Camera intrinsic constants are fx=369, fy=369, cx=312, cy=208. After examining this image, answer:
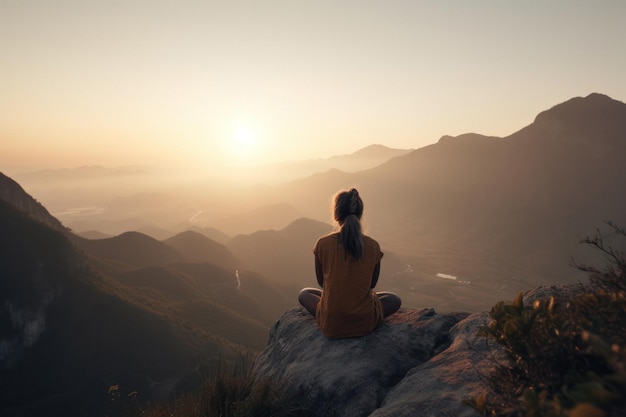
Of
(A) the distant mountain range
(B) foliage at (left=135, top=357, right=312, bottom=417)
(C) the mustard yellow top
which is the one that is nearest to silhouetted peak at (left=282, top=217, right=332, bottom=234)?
(A) the distant mountain range

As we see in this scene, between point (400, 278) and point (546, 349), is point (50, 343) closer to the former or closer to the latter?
point (546, 349)

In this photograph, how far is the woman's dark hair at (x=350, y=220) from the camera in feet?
17.8

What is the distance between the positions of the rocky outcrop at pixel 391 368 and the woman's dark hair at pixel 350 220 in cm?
158

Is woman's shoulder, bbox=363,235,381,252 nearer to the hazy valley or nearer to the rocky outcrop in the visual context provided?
the hazy valley

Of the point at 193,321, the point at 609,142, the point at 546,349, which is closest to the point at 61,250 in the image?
the point at 193,321

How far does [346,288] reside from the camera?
18.2ft

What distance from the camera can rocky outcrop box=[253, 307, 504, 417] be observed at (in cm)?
394

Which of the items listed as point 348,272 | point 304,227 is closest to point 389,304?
point 348,272

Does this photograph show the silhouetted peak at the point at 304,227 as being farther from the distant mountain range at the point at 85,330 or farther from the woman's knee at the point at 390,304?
the woman's knee at the point at 390,304

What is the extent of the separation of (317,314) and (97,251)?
9602 centimetres

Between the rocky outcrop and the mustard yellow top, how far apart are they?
0.24m

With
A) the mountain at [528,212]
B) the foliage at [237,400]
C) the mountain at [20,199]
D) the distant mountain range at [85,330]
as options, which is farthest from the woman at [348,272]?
the mountain at [528,212]

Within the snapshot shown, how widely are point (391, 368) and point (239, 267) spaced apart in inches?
4226

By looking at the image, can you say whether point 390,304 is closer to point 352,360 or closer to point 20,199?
point 352,360
